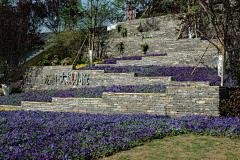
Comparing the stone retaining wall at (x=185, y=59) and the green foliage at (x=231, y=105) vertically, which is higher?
the stone retaining wall at (x=185, y=59)

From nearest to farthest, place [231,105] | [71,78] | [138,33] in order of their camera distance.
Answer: [231,105] → [71,78] → [138,33]

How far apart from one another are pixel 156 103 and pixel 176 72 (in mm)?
4646

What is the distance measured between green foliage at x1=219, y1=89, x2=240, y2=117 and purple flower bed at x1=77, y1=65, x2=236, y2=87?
9.99 ft

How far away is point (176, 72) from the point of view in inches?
519

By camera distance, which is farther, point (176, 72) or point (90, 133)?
point (176, 72)

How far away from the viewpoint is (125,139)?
6223 mm

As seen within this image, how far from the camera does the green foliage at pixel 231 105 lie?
7.77 meters

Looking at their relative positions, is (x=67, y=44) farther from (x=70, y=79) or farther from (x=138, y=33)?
(x=138, y=33)

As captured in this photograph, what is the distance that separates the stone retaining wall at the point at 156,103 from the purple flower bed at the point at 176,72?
313 centimetres

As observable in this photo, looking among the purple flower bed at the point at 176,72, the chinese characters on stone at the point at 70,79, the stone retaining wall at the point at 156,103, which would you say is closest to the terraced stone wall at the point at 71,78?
the chinese characters on stone at the point at 70,79

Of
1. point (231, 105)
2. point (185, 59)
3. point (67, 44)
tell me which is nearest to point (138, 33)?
point (67, 44)

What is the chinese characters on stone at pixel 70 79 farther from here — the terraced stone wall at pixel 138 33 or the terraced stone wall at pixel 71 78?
the terraced stone wall at pixel 138 33

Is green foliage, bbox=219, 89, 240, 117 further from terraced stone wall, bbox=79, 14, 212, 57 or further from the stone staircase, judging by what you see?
terraced stone wall, bbox=79, 14, 212, 57

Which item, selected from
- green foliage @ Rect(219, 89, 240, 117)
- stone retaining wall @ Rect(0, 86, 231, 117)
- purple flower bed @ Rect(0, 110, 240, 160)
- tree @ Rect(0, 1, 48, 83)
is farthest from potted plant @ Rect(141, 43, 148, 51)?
green foliage @ Rect(219, 89, 240, 117)
